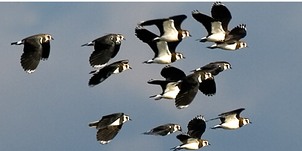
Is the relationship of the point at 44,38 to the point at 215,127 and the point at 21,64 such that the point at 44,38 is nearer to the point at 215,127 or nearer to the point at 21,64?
the point at 21,64

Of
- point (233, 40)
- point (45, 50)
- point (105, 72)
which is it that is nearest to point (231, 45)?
point (233, 40)

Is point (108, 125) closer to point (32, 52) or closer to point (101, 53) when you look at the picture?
point (101, 53)

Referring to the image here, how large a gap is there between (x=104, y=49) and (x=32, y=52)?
11.0 ft

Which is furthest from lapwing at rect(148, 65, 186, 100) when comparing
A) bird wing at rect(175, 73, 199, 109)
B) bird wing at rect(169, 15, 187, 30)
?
bird wing at rect(169, 15, 187, 30)

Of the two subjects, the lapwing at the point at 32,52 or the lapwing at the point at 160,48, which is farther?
the lapwing at the point at 160,48

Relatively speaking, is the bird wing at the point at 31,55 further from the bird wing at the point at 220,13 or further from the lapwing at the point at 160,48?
the bird wing at the point at 220,13

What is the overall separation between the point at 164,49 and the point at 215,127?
465 cm

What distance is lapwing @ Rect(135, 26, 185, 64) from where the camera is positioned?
93.1m

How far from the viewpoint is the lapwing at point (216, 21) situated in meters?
93.4

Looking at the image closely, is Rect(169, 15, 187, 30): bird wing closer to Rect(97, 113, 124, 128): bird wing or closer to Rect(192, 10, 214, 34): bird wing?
Rect(192, 10, 214, 34): bird wing

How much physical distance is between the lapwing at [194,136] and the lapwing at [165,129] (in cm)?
89

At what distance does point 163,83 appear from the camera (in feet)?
306

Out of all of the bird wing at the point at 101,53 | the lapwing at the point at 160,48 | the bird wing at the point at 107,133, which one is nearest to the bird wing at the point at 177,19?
the lapwing at the point at 160,48

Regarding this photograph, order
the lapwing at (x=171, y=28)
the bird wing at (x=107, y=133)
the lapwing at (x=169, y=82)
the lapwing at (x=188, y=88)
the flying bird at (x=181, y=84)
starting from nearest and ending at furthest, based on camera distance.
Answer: the lapwing at (x=188, y=88) < the flying bird at (x=181, y=84) < the bird wing at (x=107, y=133) < the lapwing at (x=171, y=28) < the lapwing at (x=169, y=82)
